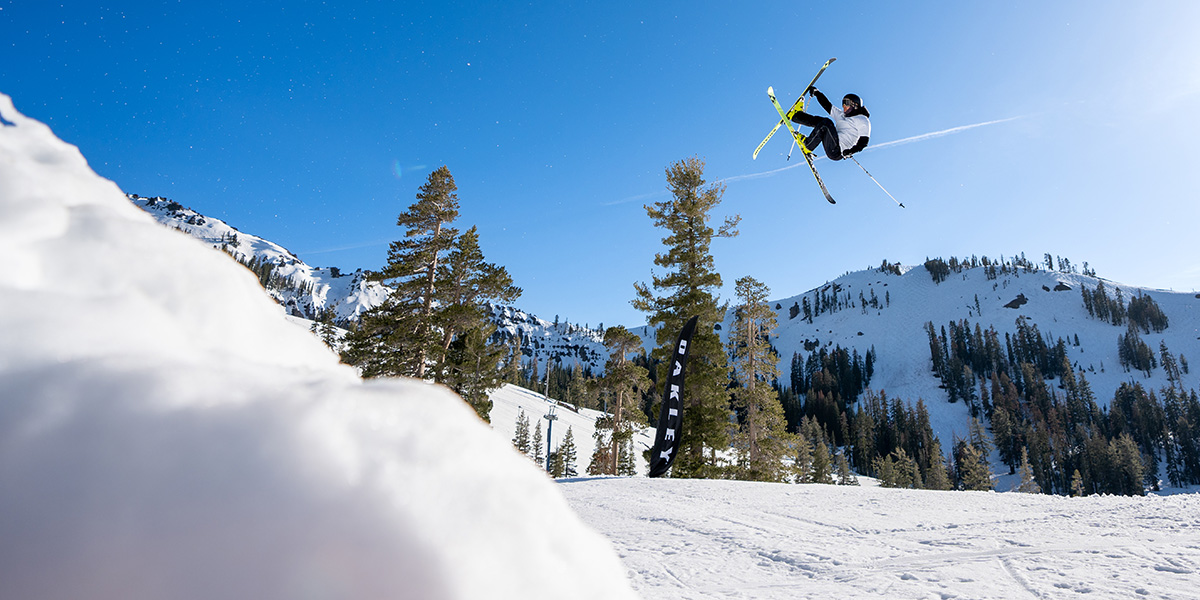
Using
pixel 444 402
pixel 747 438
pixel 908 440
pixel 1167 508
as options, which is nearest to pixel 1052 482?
pixel 908 440

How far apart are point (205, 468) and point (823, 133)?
31.8 feet

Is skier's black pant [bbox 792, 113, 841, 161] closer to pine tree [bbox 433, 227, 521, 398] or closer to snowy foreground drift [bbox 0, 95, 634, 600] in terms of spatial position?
snowy foreground drift [bbox 0, 95, 634, 600]

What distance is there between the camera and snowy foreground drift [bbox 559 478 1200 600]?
4.03 meters

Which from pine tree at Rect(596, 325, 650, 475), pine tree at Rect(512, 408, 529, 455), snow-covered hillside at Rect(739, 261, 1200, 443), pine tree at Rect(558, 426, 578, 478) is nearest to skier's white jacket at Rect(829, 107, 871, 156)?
pine tree at Rect(596, 325, 650, 475)

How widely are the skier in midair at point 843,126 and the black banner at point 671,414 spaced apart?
8634 millimetres

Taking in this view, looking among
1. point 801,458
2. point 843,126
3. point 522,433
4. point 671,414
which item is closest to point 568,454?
point 522,433

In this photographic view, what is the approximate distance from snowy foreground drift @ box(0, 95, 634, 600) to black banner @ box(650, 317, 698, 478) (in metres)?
15.1

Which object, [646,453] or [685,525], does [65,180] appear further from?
[646,453]

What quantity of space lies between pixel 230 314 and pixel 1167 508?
1034 cm

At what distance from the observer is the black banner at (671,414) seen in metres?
15.6

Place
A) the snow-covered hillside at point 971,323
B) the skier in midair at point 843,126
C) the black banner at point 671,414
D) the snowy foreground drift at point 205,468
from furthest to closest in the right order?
the snow-covered hillside at point 971,323
the black banner at point 671,414
the skier in midair at point 843,126
the snowy foreground drift at point 205,468

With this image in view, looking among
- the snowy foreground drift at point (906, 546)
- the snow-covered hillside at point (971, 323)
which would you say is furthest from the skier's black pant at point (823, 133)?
the snow-covered hillside at point (971, 323)

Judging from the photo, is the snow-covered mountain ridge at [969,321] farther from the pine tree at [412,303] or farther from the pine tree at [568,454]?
the pine tree at [412,303]

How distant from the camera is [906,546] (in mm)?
5551
